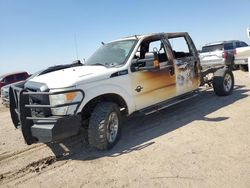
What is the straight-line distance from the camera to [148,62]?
5.70m

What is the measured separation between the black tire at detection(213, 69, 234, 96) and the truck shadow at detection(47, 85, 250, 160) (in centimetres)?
20

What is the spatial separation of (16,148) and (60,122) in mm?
1948

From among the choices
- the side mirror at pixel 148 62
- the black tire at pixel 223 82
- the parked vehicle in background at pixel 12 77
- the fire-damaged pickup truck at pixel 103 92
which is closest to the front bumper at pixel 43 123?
the fire-damaged pickup truck at pixel 103 92

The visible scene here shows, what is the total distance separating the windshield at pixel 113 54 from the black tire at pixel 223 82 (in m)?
3.56

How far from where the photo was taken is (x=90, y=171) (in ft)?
14.7

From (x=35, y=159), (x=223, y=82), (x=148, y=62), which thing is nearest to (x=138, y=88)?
(x=148, y=62)

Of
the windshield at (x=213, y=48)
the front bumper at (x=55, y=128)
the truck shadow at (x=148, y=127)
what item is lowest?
the truck shadow at (x=148, y=127)

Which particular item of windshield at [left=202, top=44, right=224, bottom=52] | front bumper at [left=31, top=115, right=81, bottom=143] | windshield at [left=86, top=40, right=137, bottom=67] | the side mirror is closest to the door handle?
the side mirror

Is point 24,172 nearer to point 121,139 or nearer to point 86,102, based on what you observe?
point 86,102

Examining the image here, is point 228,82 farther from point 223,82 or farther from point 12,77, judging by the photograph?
point 12,77

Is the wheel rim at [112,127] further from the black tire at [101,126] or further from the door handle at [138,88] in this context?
the door handle at [138,88]

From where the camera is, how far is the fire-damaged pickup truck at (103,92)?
479cm

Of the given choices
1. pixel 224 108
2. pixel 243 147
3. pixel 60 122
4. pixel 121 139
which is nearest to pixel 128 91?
pixel 121 139

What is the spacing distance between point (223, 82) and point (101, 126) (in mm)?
5073
